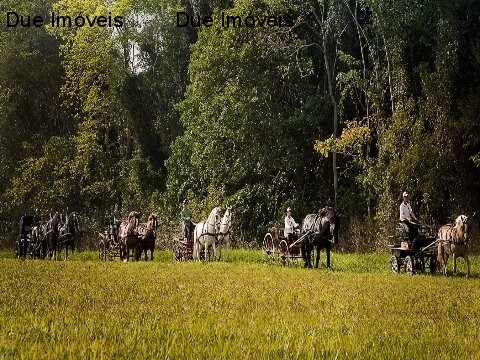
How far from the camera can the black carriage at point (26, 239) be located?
26.9 meters

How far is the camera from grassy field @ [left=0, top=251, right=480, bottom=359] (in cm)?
524

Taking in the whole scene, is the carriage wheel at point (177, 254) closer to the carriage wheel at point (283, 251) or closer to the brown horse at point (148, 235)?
the brown horse at point (148, 235)

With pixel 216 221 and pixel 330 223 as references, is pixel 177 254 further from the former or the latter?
pixel 330 223

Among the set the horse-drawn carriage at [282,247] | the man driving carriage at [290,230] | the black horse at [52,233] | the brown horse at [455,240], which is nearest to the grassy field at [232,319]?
the brown horse at [455,240]

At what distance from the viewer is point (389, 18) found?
25641 mm

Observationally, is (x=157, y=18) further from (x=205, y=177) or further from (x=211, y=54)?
(x=205, y=177)

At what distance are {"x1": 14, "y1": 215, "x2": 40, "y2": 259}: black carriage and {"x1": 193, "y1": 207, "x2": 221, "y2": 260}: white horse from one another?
20.8 feet

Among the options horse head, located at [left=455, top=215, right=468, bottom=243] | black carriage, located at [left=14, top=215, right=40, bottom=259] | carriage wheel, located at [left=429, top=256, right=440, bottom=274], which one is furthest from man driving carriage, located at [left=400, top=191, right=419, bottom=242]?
black carriage, located at [left=14, top=215, right=40, bottom=259]

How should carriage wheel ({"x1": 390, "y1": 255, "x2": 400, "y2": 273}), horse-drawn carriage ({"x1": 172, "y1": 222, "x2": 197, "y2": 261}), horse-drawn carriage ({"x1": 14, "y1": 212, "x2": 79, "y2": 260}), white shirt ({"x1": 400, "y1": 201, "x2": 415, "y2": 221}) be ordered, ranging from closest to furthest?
white shirt ({"x1": 400, "y1": 201, "x2": 415, "y2": 221}) → carriage wheel ({"x1": 390, "y1": 255, "x2": 400, "y2": 273}) → horse-drawn carriage ({"x1": 14, "y1": 212, "x2": 79, "y2": 260}) → horse-drawn carriage ({"x1": 172, "y1": 222, "x2": 197, "y2": 261})

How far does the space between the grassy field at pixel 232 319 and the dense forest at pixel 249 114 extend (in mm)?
12860

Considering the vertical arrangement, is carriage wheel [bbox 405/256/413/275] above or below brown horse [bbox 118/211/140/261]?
below

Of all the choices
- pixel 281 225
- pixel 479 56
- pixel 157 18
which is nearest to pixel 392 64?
pixel 479 56

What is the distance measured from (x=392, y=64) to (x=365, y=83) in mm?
1377

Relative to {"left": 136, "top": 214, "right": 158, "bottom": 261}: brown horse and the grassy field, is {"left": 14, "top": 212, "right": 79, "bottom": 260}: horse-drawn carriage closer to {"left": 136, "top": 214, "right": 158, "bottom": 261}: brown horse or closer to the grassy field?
{"left": 136, "top": 214, "right": 158, "bottom": 261}: brown horse
